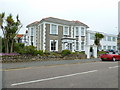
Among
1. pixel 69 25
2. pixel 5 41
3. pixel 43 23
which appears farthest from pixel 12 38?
pixel 69 25

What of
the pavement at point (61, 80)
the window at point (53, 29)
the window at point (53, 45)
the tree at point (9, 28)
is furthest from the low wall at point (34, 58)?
the window at point (53, 29)

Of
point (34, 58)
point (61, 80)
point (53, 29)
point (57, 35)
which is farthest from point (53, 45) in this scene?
point (61, 80)

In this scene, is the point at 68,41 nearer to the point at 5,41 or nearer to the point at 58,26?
the point at 58,26

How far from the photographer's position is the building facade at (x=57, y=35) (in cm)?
2991

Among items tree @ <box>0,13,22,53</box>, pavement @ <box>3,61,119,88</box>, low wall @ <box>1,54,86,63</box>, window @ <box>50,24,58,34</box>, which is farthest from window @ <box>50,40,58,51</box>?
pavement @ <box>3,61,119,88</box>

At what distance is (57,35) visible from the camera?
103ft

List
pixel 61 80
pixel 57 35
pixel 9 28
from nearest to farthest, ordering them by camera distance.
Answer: pixel 61 80 → pixel 9 28 → pixel 57 35

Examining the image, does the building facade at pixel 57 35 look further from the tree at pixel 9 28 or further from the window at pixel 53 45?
the tree at pixel 9 28

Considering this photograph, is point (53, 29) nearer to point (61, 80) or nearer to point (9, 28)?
point (9, 28)

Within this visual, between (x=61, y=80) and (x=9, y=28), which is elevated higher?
(x=9, y=28)

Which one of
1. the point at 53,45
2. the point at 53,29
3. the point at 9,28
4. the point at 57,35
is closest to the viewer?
the point at 9,28

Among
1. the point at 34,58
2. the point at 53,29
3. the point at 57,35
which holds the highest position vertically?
the point at 53,29

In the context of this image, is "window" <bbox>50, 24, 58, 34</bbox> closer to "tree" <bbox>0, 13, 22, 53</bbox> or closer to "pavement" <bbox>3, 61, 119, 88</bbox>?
"tree" <bbox>0, 13, 22, 53</bbox>

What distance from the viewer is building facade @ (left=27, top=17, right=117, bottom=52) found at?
29.9m
